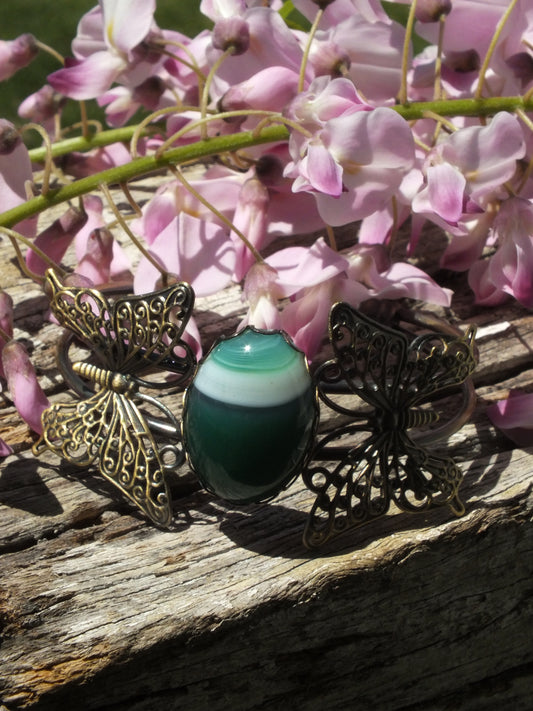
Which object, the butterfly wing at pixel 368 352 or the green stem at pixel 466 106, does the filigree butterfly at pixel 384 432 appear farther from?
the green stem at pixel 466 106

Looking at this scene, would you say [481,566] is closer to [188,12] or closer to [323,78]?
[323,78]

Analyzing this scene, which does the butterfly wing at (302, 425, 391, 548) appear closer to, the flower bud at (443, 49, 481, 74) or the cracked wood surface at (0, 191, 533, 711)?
the cracked wood surface at (0, 191, 533, 711)

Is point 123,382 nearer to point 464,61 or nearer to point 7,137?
point 7,137

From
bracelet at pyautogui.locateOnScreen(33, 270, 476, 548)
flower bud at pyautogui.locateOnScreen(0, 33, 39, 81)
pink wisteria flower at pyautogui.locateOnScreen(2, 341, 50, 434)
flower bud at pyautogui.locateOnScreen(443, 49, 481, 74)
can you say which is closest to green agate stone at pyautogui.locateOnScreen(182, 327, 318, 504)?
bracelet at pyautogui.locateOnScreen(33, 270, 476, 548)

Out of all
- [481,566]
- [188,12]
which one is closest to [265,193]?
[481,566]

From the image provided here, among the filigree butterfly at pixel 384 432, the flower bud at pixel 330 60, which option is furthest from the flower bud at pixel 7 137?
the filigree butterfly at pixel 384 432

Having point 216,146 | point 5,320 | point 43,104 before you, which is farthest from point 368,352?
point 43,104
